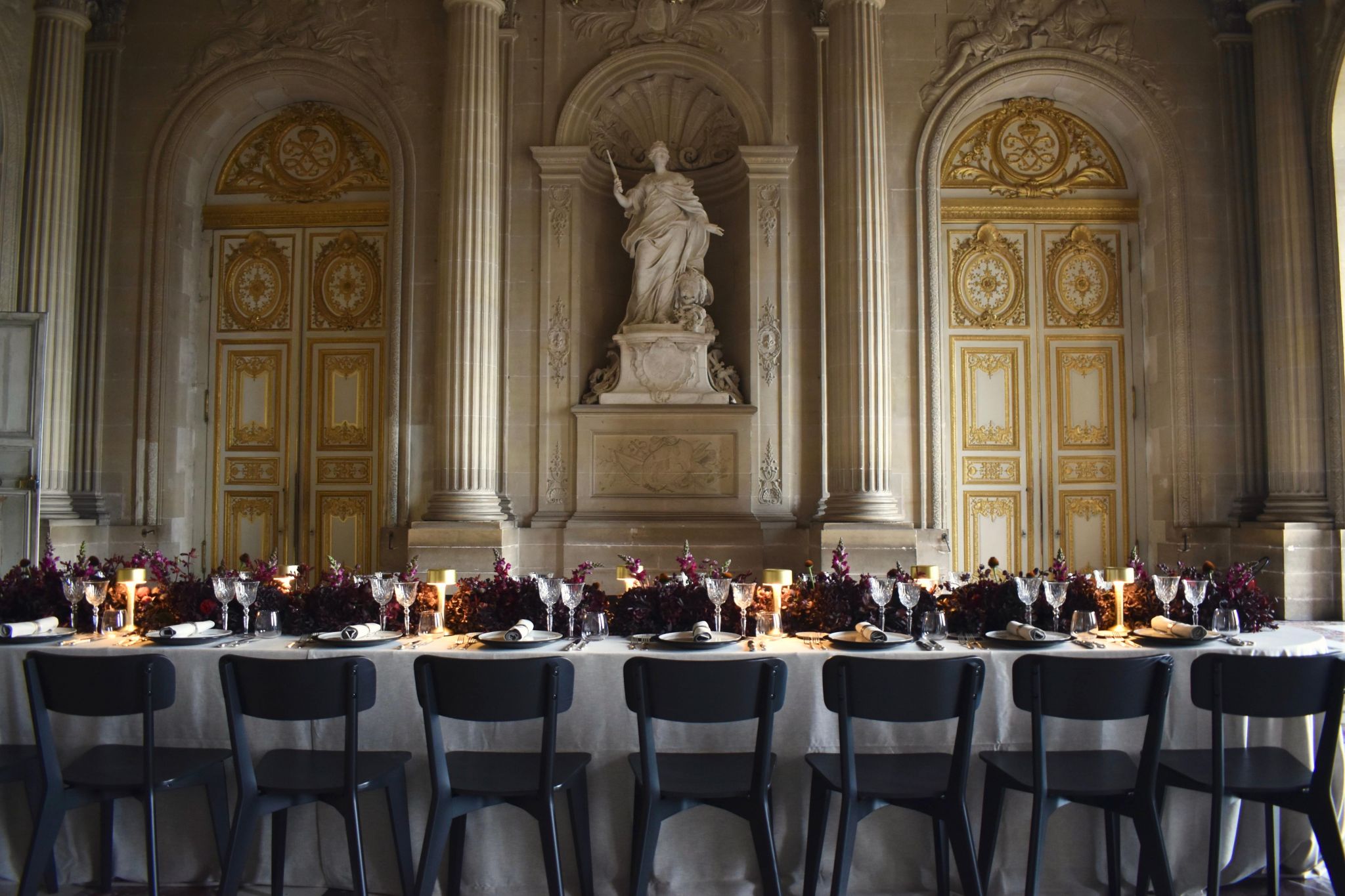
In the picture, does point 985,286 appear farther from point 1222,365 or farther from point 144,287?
point 144,287

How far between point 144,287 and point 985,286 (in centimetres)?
780

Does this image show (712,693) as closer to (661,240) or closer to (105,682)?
(105,682)

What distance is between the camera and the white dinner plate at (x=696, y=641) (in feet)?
12.3

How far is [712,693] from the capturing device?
3.04m

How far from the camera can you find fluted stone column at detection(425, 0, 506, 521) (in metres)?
8.38

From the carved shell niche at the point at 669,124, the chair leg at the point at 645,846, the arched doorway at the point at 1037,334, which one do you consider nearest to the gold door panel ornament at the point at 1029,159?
the arched doorway at the point at 1037,334

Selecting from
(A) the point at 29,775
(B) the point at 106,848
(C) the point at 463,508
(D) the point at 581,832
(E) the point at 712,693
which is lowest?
(B) the point at 106,848

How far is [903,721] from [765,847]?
1.95 ft

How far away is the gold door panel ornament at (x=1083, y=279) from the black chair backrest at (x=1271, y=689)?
6744 mm

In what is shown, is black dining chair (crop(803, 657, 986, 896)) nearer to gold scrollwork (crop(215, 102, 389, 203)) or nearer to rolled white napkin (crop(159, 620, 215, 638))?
rolled white napkin (crop(159, 620, 215, 638))

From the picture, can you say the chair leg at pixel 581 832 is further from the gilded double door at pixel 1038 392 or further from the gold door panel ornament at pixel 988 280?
the gold door panel ornament at pixel 988 280

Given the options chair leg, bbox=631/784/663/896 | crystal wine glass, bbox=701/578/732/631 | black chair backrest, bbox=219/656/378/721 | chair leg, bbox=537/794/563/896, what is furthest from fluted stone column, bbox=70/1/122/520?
chair leg, bbox=631/784/663/896

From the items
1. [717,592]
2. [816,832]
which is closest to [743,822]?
[816,832]

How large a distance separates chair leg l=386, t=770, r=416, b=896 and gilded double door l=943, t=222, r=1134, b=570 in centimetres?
686
